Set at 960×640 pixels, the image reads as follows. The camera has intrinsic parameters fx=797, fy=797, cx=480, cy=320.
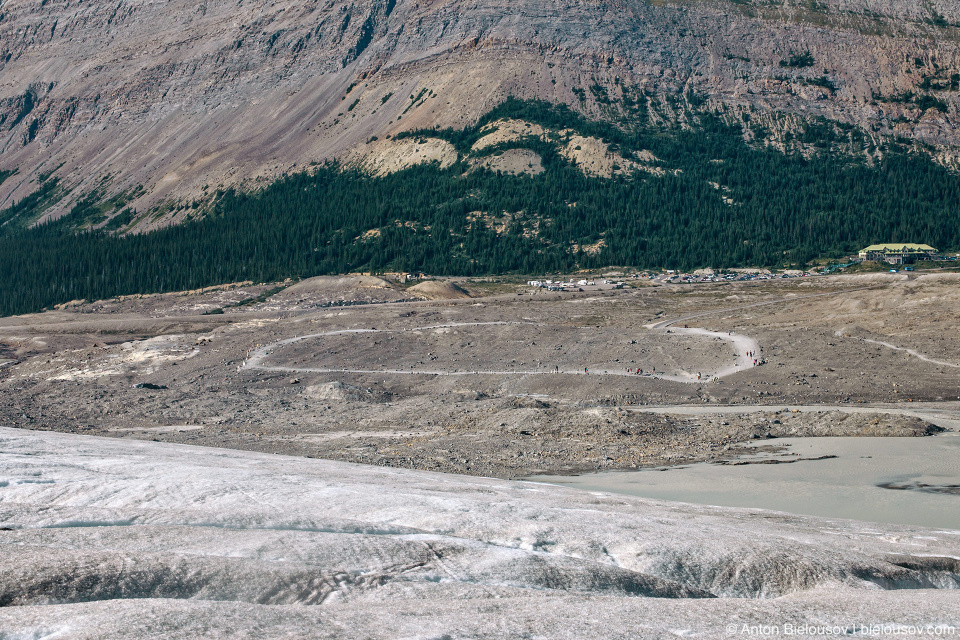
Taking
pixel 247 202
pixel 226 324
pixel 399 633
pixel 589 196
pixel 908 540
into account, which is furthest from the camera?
pixel 247 202

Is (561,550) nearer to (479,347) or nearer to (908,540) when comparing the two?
(908,540)

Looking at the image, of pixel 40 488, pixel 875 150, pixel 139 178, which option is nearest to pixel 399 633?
pixel 40 488

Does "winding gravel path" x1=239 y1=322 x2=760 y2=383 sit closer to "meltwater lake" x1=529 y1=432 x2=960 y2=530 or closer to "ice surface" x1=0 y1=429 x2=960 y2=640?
"meltwater lake" x1=529 y1=432 x2=960 y2=530

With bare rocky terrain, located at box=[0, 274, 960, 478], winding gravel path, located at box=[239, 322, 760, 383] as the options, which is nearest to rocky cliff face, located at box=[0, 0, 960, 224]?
bare rocky terrain, located at box=[0, 274, 960, 478]

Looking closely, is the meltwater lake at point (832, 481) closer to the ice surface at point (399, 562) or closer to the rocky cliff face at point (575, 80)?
the ice surface at point (399, 562)

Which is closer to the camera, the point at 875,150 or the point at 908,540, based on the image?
the point at 908,540

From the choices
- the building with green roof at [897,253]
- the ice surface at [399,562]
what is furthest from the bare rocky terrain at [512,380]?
the building with green roof at [897,253]

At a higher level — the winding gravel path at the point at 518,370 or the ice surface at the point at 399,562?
the ice surface at the point at 399,562

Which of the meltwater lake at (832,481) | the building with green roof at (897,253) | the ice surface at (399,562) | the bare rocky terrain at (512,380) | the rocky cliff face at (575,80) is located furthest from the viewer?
the rocky cliff face at (575,80)
